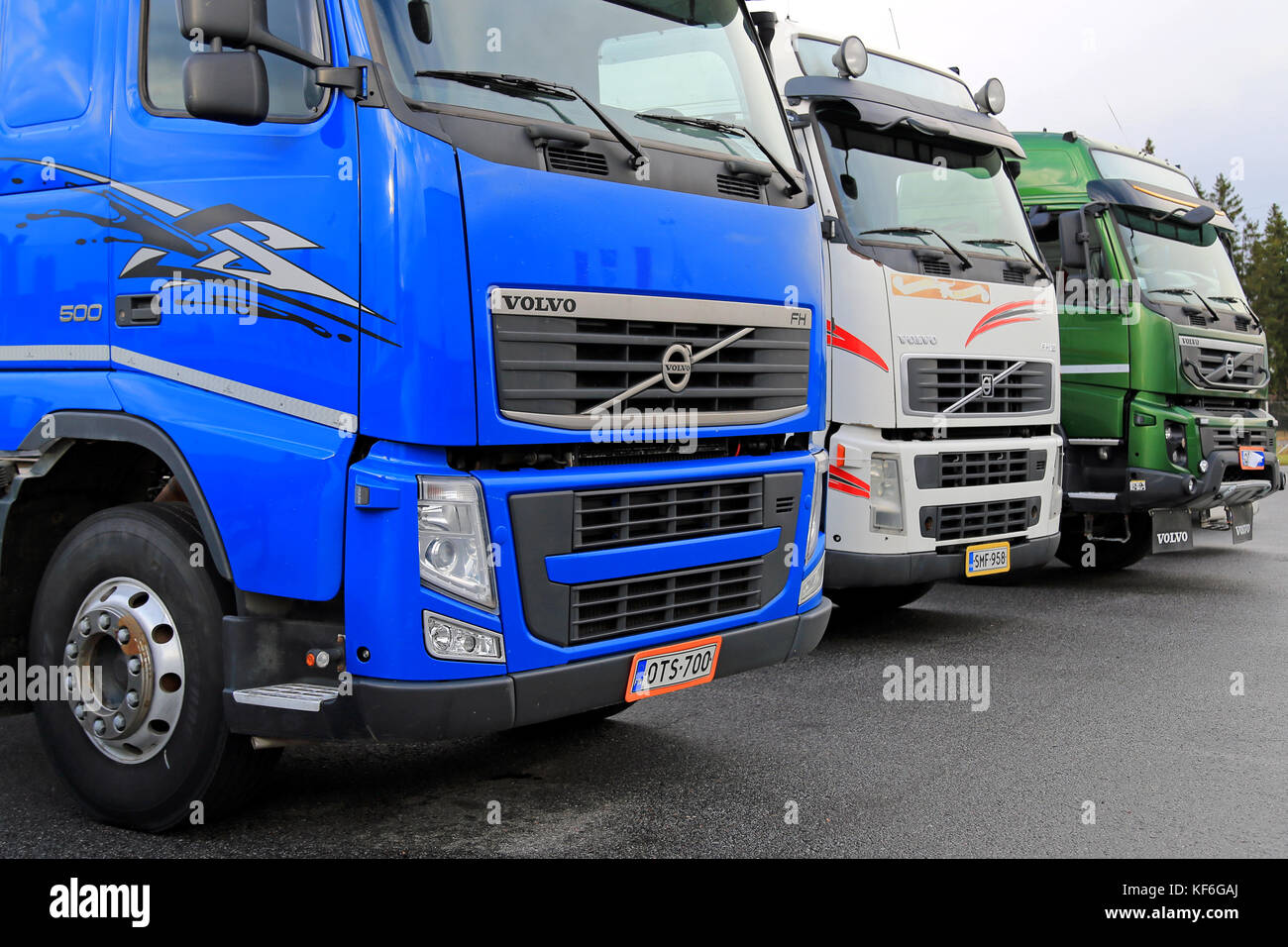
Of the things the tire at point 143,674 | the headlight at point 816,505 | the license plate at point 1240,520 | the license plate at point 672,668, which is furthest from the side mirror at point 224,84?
the license plate at point 1240,520

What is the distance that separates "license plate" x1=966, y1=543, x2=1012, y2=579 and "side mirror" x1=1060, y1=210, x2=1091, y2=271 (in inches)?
116

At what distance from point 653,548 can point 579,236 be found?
3.52 ft

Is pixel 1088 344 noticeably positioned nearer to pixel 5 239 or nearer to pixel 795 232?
pixel 795 232

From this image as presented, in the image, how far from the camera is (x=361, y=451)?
384 centimetres

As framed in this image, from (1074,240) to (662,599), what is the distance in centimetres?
653

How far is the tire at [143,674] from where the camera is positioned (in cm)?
414

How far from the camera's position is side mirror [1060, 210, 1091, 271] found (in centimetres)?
Answer: 968

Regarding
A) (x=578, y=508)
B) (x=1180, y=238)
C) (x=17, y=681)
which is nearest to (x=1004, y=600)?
(x=1180, y=238)

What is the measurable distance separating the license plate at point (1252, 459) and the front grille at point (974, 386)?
9.16 ft

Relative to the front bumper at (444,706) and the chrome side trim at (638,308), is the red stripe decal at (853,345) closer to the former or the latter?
the chrome side trim at (638,308)

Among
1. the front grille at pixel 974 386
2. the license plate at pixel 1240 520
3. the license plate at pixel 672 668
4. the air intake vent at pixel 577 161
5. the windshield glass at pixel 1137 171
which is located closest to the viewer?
the air intake vent at pixel 577 161

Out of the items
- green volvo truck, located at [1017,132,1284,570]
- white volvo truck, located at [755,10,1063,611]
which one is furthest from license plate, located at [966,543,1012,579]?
green volvo truck, located at [1017,132,1284,570]

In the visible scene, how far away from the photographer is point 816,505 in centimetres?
514

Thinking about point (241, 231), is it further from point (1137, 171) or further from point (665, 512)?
point (1137, 171)
